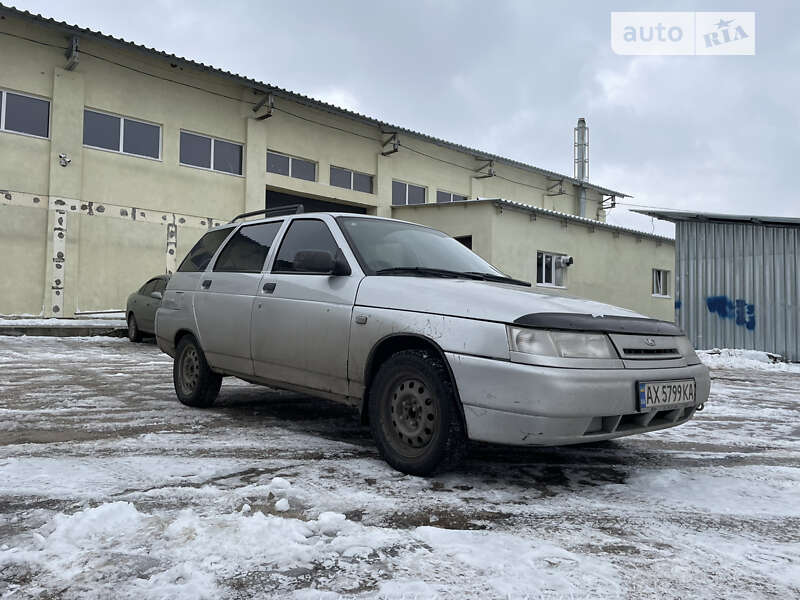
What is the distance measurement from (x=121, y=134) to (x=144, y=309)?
541 cm

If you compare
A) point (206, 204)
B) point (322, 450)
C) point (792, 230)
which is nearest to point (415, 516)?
point (322, 450)

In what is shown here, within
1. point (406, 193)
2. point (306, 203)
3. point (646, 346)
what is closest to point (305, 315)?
point (646, 346)

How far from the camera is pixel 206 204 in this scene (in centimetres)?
1681

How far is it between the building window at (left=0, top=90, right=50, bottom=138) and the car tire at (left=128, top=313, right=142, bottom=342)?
488 cm

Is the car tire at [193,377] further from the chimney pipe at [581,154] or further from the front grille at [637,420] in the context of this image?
the chimney pipe at [581,154]

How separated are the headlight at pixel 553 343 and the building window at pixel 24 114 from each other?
14.7 metres

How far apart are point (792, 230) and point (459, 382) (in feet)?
42.3

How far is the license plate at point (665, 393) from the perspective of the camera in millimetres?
3258

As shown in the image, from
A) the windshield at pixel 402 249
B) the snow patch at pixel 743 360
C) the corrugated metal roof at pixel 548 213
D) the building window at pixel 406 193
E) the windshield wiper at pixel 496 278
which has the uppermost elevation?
the building window at pixel 406 193

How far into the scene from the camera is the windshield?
417 centimetres

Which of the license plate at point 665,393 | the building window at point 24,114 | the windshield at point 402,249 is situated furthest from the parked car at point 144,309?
the license plate at point 665,393

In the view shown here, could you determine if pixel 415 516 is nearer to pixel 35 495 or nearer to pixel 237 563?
pixel 237 563

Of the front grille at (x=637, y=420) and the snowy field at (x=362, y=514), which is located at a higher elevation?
the front grille at (x=637, y=420)

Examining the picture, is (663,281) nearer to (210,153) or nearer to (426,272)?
(210,153)
